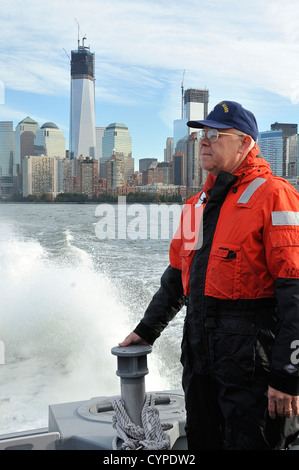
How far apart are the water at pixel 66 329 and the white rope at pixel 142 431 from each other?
2502 millimetres

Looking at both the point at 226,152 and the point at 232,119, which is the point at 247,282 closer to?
the point at 226,152

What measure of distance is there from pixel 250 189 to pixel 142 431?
1.08 meters

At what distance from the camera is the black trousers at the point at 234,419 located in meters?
1.62

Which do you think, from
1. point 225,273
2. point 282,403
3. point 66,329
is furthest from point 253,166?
point 66,329

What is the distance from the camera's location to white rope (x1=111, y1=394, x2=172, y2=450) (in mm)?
1934

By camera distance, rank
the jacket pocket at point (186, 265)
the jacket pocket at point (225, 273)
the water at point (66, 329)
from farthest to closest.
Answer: the water at point (66, 329) < the jacket pocket at point (186, 265) < the jacket pocket at point (225, 273)

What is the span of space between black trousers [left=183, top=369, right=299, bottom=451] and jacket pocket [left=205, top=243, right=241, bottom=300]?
0.31m

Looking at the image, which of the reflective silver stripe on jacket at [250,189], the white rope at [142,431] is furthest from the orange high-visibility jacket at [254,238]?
the white rope at [142,431]

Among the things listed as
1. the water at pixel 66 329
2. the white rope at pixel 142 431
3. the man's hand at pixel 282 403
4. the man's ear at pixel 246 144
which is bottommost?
the water at pixel 66 329

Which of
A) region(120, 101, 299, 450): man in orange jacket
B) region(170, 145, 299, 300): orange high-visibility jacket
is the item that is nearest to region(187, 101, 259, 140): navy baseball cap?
region(120, 101, 299, 450): man in orange jacket

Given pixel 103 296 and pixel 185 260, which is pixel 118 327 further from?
pixel 185 260

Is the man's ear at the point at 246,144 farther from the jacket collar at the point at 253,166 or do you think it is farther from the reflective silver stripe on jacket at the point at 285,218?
the reflective silver stripe on jacket at the point at 285,218

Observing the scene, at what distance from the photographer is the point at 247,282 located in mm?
1660

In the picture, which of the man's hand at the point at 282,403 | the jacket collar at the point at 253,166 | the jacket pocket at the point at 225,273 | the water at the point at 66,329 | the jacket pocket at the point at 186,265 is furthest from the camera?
the water at the point at 66,329
